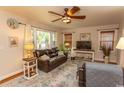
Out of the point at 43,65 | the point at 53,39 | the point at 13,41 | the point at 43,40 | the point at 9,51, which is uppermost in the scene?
the point at 53,39

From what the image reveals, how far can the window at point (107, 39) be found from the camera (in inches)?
211

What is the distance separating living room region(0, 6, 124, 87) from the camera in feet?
8.44

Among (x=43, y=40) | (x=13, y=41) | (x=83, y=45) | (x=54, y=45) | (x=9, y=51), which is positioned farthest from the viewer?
(x=54, y=45)

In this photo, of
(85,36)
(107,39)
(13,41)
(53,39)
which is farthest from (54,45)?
(107,39)

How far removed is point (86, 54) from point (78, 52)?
53 cm

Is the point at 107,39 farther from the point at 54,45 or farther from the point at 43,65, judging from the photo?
the point at 43,65

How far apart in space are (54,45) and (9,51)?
3307 mm

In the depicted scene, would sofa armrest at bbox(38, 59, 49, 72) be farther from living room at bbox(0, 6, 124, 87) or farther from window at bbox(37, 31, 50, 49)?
window at bbox(37, 31, 50, 49)

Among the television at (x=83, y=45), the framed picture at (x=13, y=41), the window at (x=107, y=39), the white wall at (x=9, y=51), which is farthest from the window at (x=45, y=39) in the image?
the window at (x=107, y=39)

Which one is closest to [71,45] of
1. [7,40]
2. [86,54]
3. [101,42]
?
[86,54]

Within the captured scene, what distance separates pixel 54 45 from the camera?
6.25 m

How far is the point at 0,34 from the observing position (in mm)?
2900

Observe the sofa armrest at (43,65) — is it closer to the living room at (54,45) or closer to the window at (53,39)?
the living room at (54,45)
